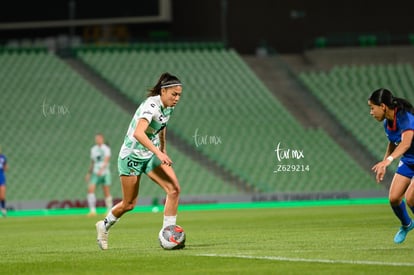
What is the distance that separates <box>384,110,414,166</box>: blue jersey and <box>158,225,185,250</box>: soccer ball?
3.11m

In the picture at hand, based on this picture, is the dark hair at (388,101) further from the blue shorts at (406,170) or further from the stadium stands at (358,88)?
the stadium stands at (358,88)

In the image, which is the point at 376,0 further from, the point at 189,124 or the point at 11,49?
the point at 11,49

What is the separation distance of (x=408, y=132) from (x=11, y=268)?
5183 mm

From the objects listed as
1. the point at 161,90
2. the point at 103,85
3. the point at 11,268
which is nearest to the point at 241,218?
the point at 161,90

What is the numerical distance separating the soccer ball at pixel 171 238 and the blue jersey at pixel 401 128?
122 inches

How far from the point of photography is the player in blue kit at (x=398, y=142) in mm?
12672

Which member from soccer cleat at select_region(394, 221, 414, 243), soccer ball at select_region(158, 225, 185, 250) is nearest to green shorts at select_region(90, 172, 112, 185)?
soccer ball at select_region(158, 225, 185, 250)

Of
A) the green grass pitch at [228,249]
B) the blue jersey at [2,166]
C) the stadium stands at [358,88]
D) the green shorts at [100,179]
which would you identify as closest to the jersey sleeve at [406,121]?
the green grass pitch at [228,249]

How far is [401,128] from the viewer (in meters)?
12.8

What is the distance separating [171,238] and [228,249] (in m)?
0.79

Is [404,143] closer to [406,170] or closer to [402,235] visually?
[406,170]

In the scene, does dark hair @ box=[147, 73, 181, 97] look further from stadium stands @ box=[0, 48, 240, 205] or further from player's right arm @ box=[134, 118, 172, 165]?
stadium stands @ box=[0, 48, 240, 205]

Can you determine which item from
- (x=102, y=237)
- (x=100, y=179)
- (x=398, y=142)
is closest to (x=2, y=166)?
(x=100, y=179)

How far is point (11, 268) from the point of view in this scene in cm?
1152
